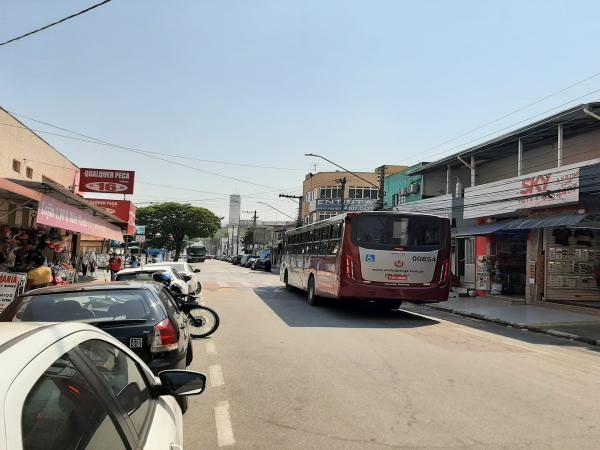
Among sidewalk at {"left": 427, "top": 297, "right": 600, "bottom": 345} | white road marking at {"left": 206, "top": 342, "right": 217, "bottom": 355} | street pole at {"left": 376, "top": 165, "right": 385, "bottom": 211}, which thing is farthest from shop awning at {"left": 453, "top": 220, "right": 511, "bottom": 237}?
white road marking at {"left": 206, "top": 342, "right": 217, "bottom": 355}

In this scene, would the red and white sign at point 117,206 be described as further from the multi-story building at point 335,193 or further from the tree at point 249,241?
the tree at point 249,241

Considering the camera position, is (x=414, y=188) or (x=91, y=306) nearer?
(x=91, y=306)

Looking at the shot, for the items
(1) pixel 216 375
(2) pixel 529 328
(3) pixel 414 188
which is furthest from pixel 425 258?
(3) pixel 414 188

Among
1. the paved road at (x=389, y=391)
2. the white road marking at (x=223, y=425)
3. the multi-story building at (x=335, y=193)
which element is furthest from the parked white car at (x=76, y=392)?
the multi-story building at (x=335, y=193)

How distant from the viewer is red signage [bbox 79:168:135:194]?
31359mm

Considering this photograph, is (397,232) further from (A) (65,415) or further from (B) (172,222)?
(B) (172,222)

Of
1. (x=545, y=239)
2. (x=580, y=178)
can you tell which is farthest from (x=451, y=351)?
(x=545, y=239)

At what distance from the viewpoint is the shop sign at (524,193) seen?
18.6 metres

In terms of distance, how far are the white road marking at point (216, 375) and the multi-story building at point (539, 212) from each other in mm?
13210

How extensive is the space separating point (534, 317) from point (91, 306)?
48.1 ft

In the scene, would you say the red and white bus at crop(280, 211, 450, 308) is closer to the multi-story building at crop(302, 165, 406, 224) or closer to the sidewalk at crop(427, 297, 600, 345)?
the sidewalk at crop(427, 297, 600, 345)

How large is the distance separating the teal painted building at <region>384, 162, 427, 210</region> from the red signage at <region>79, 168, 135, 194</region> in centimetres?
1725

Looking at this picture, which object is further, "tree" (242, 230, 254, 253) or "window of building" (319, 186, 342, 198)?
"tree" (242, 230, 254, 253)

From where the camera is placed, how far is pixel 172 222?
82.6 metres
